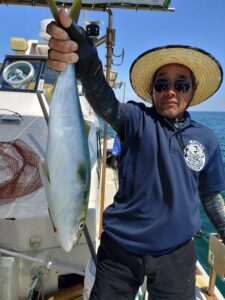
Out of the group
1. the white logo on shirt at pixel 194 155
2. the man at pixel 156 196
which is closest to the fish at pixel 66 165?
the man at pixel 156 196

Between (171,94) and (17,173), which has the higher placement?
(171,94)

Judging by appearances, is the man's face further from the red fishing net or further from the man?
the red fishing net

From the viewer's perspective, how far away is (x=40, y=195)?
280 centimetres

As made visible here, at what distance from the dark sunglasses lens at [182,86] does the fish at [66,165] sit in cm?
80

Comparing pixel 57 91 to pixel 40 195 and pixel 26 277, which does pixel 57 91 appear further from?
pixel 26 277

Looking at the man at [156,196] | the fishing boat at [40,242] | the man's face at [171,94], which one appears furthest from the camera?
the fishing boat at [40,242]

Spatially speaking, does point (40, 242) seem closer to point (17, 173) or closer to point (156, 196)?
point (17, 173)

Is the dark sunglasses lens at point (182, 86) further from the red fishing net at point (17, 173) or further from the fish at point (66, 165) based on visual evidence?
the red fishing net at point (17, 173)

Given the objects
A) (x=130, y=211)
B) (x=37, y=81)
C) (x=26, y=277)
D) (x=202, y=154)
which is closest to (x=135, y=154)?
(x=130, y=211)

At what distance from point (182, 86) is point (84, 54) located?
0.81 metres

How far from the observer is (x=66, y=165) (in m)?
1.38

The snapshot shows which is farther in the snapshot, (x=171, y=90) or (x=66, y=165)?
(x=171, y=90)

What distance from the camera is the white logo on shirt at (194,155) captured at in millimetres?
2035

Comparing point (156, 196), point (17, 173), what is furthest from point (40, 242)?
point (156, 196)
